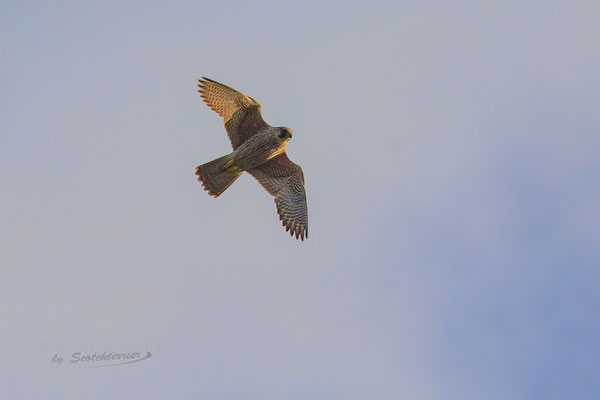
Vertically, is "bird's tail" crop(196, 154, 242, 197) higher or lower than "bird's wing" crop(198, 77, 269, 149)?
lower

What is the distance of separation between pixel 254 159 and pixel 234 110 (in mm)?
1266

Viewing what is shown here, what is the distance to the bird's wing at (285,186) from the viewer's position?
18.5 metres

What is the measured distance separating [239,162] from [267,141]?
841 mm

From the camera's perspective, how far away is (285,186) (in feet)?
61.7

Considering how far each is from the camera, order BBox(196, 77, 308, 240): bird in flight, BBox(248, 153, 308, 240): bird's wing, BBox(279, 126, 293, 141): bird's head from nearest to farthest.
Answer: BBox(279, 126, 293, 141): bird's head < BBox(196, 77, 308, 240): bird in flight < BBox(248, 153, 308, 240): bird's wing

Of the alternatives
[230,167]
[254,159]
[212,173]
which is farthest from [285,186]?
[212,173]

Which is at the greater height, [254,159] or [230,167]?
[254,159]

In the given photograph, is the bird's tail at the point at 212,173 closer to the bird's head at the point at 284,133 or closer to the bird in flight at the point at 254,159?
the bird in flight at the point at 254,159

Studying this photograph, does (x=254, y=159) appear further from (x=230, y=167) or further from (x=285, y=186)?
(x=285, y=186)

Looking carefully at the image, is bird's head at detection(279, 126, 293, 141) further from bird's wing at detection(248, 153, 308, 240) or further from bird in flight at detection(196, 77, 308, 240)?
bird's wing at detection(248, 153, 308, 240)

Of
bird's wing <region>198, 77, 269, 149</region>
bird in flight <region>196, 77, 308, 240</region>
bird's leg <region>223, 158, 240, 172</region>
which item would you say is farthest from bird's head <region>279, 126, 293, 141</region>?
bird's leg <region>223, 158, 240, 172</region>

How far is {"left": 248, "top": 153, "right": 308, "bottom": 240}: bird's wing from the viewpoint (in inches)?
729

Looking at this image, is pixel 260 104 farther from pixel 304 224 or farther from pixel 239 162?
pixel 304 224

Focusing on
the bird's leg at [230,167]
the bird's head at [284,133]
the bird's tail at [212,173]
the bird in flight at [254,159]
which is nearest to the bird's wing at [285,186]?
the bird in flight at [254,159]
